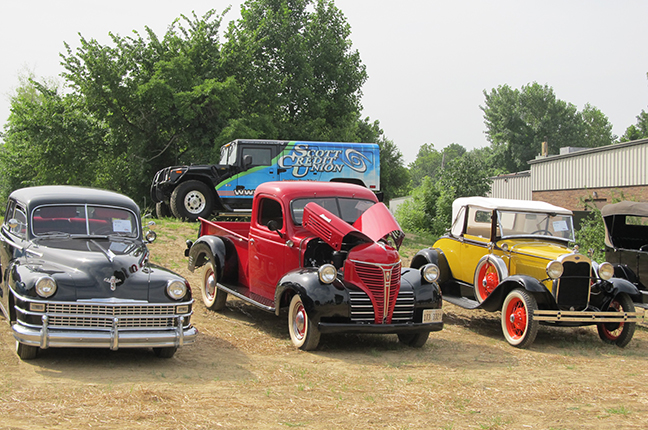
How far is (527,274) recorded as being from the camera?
933 cm

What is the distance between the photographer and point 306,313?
7.44 meters

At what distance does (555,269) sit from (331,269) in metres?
3.45

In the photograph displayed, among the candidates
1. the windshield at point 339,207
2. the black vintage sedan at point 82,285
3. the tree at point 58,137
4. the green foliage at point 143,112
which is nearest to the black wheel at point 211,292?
the windshield at point 339,207

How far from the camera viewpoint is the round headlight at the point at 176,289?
262 inches

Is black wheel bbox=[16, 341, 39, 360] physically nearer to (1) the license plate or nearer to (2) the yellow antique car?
(1) the license plate

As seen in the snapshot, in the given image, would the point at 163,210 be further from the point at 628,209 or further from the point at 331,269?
the point at 628,209

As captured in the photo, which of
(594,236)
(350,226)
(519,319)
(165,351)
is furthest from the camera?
(594,236)

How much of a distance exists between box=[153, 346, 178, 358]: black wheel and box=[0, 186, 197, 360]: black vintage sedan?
0.4 inches

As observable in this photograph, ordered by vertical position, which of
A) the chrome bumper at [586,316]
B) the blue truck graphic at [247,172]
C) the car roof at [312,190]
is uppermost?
the blue truck graphic at [247,172]

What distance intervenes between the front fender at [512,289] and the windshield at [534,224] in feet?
3.61

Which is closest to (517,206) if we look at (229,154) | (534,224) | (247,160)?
(534,224)

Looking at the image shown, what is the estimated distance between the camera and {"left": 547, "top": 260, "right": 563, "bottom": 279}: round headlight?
8664mm

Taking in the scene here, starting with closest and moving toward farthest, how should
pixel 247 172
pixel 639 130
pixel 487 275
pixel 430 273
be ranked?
pixel 430 273 → pixel 487 275 → pixel 247 172 → pixel 639 130

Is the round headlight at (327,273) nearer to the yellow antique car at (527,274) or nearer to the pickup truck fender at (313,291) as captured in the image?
the pickup truck fender at (313,291)
